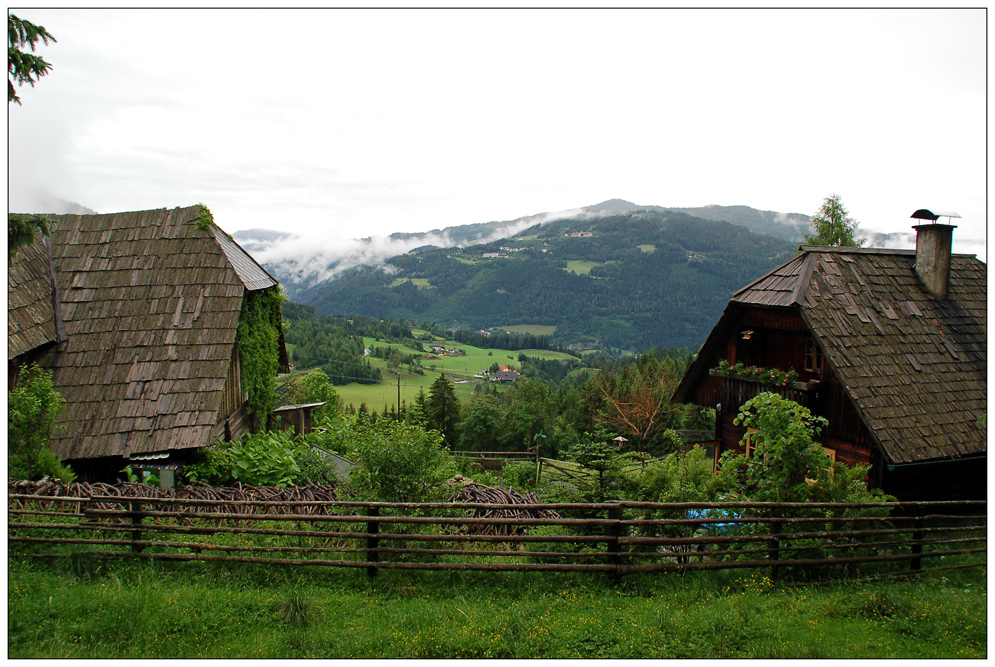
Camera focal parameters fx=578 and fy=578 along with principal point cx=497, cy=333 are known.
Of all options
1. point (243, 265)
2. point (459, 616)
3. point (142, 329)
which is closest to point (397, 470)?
point (459, 616)

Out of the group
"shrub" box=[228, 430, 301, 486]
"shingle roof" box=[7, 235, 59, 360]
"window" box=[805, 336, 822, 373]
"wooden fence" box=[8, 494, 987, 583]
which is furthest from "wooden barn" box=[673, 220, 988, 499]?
"shingle roof" box=[7, 235, 59, 360]

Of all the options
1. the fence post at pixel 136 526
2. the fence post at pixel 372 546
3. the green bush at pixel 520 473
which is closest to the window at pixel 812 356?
the fence post at pixel 372 546

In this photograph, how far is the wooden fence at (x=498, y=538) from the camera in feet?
23.9

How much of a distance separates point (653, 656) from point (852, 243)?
31.8m

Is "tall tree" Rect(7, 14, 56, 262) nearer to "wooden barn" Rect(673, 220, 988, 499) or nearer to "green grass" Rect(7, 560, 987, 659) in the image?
"green grass" Rect(7, 560, 987, 659)

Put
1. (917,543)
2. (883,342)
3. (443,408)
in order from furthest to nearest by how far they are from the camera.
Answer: (443,408) < (883,342) < (917,543)

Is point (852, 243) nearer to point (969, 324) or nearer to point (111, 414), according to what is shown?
point (969, 324)

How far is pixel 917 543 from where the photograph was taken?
322 inches

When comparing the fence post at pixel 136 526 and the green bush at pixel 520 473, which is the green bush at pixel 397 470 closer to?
the fence post at pixel 136 526

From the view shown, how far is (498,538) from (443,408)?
43.6 meters

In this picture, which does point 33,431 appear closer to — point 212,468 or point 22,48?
point 212,468

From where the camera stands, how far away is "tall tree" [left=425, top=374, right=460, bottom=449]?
163 ft

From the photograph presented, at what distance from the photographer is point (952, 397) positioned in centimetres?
1305

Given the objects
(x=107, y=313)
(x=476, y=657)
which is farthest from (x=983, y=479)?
(x=107, y=313)
